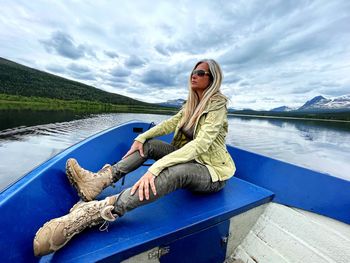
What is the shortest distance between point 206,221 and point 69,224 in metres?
0.96

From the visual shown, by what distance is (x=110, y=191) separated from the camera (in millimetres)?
2447

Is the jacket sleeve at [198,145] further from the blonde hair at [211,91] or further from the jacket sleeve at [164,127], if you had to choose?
the jacket sleeve at [164,127]

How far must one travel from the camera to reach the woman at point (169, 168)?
5.10ft

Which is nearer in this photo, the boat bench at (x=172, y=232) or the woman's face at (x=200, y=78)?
the boat bench at (x=172, y=232)

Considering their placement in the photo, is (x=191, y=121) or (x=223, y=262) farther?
(x=191, y=121)

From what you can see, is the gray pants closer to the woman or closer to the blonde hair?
the woman

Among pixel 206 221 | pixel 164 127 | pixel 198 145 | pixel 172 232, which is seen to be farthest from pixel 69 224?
pixel 164 127

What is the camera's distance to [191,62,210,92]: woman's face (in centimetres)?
235

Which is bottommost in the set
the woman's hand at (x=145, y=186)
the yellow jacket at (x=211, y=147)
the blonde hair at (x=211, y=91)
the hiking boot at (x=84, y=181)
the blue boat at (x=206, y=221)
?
the blue boat at (x=206, y=221)

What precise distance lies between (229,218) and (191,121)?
3.26ft

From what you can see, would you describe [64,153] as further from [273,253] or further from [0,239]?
[273,253]

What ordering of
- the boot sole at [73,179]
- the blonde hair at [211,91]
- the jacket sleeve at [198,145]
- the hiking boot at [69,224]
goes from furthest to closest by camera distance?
1. the blonde hair at [211,91]
2. the boot sole at [73,179]
3. the jacket sleeve at [198,145]
4. the hiking boot at [69,224]

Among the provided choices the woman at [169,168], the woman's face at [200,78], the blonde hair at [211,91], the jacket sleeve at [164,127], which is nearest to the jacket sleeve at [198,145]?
the woman at [169,168]

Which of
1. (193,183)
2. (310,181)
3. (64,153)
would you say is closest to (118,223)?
(193,183)
